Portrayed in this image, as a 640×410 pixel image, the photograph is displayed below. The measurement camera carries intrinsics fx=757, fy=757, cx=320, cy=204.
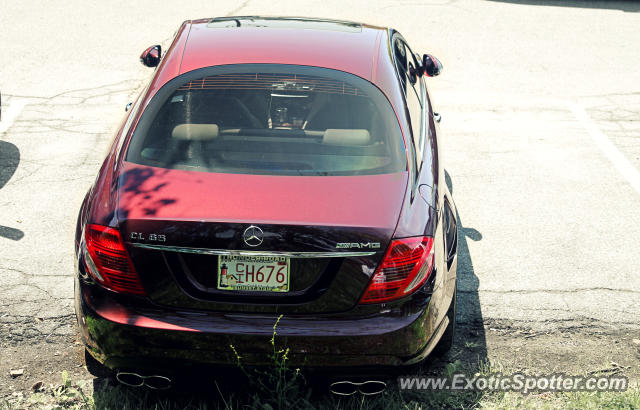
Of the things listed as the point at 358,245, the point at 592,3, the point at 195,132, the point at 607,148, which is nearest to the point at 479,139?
the point at 607,148

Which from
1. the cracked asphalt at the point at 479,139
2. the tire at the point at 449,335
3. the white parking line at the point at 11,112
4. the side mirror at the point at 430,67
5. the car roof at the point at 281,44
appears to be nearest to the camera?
the tire at the point at 449,335

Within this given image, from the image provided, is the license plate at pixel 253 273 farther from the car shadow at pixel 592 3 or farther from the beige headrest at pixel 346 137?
the car shadow at pixel 592 3

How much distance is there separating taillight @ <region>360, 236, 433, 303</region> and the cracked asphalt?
4.91 ft

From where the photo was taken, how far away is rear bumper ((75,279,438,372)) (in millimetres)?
3309

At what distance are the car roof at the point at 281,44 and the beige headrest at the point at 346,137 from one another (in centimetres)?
43

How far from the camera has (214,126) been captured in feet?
13.7

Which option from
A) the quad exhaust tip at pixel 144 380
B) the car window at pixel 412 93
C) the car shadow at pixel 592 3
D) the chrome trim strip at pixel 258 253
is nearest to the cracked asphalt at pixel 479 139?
the car shadow at pixel 592 3

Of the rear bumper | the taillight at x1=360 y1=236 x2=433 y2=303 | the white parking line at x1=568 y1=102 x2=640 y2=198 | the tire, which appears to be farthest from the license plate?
the white parking line at x1=568 y1=102 x2=640 y2=198

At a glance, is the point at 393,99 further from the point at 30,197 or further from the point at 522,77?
the point at 522,77

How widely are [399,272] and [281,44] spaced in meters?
1.90

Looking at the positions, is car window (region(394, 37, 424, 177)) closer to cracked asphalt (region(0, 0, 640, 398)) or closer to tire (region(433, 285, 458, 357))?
tire (region(433, 285, 458, 357))

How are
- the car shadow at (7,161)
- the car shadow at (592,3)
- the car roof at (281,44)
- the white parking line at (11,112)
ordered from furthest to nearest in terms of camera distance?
the car shadow at (592,3), the white parking line at (11,112), the car shadow at (7,161), the car roof at (281,44)

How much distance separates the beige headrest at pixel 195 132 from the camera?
408 cm

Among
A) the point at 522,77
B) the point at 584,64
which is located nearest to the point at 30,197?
the point at 522,77
